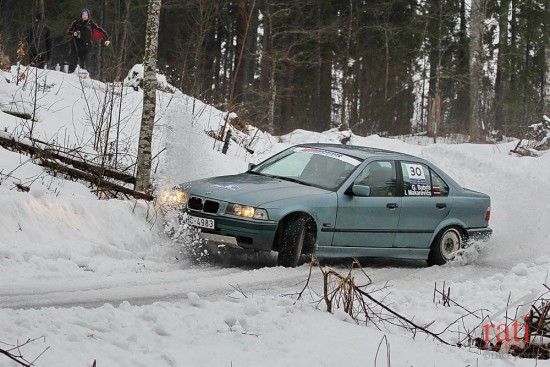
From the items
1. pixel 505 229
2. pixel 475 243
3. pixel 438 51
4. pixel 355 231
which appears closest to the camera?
pixel 355 231

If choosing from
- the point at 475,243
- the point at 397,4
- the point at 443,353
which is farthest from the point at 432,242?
the point at 397,4

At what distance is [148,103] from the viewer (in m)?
11.2

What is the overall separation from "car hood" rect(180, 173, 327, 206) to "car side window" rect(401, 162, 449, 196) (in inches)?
59.5

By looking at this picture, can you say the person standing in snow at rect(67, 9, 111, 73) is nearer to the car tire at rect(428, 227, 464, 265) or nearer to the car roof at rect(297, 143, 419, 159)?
the car roof at rect(297, 143, 419, 159)

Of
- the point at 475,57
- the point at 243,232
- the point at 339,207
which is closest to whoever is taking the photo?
the point at 243,232

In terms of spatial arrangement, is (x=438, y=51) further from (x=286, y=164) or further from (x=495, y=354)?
(x=495, y=354)

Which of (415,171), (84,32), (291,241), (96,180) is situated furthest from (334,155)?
(84,32)

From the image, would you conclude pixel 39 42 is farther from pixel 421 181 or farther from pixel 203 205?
pixel 421 181

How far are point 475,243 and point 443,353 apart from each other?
5.95 m

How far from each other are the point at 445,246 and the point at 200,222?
12.3 ft

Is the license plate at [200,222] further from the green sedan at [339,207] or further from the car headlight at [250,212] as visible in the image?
the car headlight at [250,212]

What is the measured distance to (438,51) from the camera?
38312mm

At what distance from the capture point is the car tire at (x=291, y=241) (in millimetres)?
9148

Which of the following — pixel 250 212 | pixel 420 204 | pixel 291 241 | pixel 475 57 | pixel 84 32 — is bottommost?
pixel 291 241
